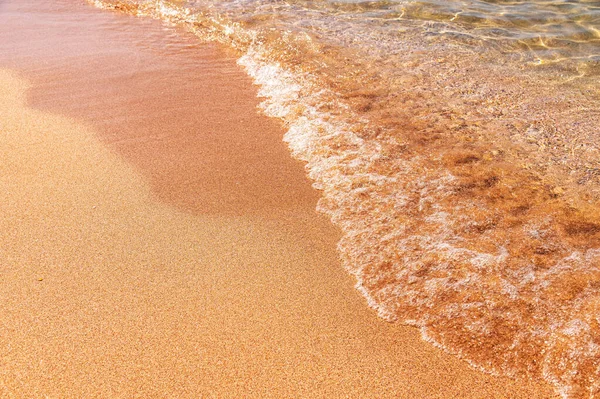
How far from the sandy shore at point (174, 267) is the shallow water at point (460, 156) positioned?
19cm

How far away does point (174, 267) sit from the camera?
2.57m

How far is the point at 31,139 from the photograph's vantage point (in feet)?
12.1

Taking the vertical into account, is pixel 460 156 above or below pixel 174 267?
above

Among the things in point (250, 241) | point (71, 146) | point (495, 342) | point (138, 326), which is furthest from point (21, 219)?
point (495, 342)

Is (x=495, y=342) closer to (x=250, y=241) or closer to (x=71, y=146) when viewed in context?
(x=250, y=241)

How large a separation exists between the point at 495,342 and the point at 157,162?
98.2 inches

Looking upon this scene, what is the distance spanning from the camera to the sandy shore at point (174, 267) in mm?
2035

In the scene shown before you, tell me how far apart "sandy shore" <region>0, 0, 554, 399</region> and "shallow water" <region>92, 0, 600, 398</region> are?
0.19 metres

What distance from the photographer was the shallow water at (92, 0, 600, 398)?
2297 mm

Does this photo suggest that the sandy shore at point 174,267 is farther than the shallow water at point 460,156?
No

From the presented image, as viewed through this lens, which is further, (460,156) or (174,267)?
(460,156)

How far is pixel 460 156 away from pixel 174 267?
2217 mm

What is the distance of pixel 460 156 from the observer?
3.54m

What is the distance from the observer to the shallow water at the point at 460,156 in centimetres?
230
